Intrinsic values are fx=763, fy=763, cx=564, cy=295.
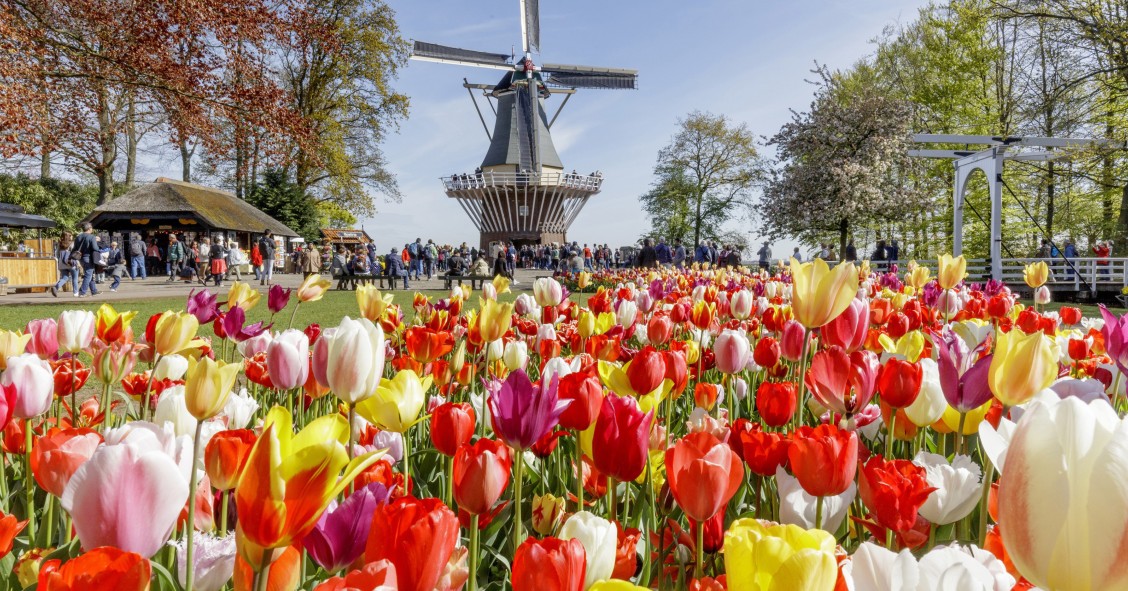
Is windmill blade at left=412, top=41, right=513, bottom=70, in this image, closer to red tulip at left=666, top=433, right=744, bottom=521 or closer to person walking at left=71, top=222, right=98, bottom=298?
person walking at left=71, top=222, right=98, bottom=298

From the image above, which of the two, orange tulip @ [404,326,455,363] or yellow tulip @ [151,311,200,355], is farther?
orange tulip @ [404,326,455,363]

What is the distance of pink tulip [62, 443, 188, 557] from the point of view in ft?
2.32

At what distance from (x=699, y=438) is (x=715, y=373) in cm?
242

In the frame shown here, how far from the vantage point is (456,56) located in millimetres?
39094

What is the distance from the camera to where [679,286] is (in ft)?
19.2

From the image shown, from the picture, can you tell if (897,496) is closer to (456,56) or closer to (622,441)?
(622,441)

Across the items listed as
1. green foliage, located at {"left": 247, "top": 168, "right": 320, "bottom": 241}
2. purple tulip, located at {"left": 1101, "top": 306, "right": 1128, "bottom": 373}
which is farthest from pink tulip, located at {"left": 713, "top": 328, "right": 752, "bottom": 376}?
green foliage, located at {"left": 247, "top": 168, "right": 320, "bottom": 241}

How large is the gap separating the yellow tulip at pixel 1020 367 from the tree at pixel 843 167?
79.8 feet

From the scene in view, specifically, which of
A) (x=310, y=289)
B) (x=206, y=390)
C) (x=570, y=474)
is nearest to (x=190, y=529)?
(x=206, y=390)

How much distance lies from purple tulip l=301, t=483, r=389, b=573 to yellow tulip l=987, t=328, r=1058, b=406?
97cm

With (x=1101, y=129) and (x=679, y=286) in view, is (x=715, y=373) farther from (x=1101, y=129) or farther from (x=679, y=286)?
(x=1101, y=129)

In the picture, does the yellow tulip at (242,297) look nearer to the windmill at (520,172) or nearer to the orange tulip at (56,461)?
the orange tulip at (56,461)

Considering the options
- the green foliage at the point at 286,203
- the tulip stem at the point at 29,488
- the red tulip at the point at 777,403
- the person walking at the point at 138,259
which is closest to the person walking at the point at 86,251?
the person walking at the point at 138,259

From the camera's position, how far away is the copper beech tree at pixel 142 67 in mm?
8242
